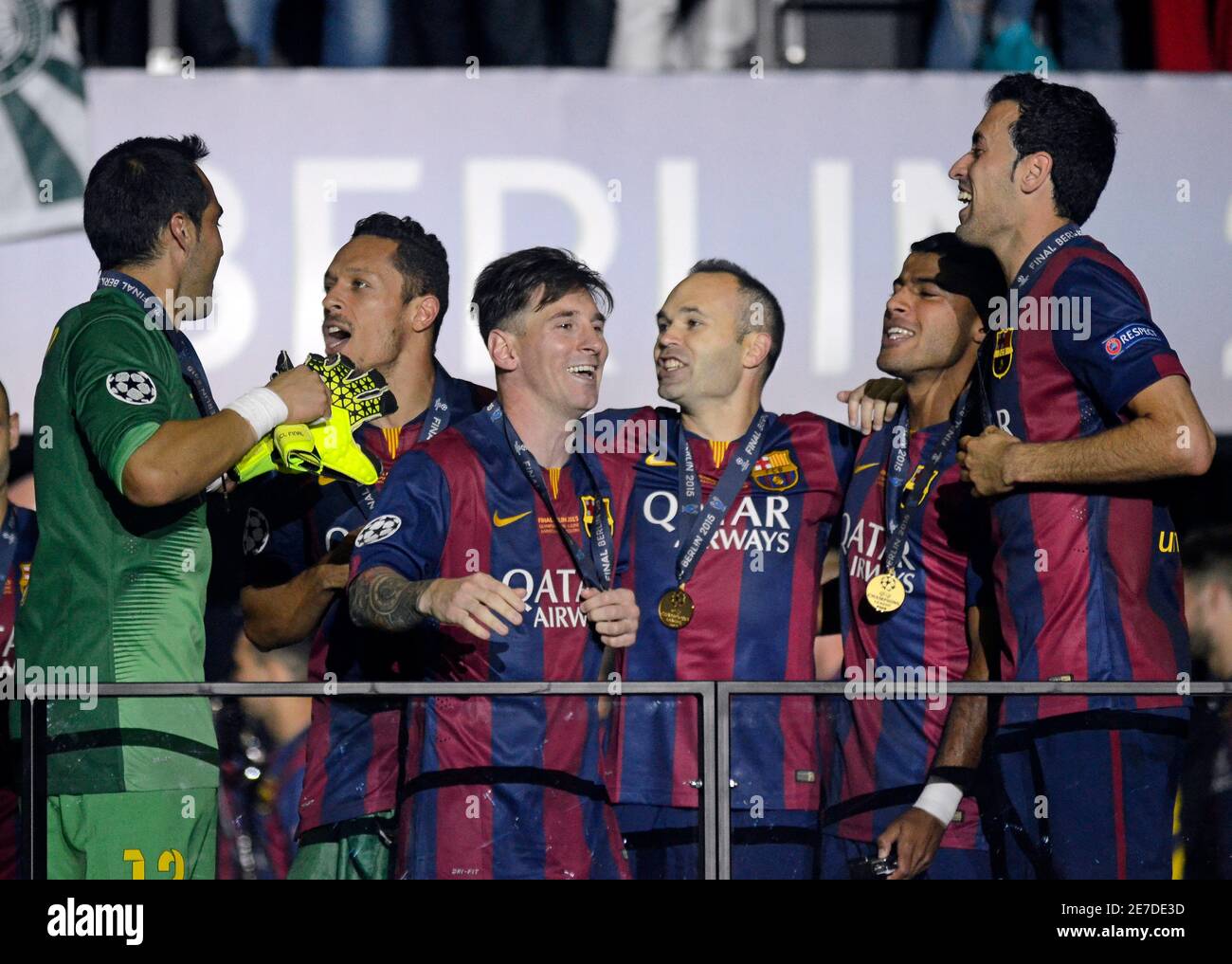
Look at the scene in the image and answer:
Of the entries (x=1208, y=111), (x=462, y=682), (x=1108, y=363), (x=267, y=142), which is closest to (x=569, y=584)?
(x=462, y=682)

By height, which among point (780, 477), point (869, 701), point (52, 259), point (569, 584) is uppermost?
point (52, 259)

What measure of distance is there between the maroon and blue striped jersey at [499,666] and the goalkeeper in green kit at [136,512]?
304mm

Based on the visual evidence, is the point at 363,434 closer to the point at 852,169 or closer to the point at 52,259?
the point at 52,259

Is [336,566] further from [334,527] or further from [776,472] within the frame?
[776,472]

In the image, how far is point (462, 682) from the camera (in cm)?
332

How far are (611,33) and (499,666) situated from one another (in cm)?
261

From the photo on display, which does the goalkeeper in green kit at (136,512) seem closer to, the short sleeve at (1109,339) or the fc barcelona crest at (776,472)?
the fc barcelona crest at (776,472)

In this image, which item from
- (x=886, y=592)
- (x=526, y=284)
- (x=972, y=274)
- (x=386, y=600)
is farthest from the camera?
(x=972, y=274)

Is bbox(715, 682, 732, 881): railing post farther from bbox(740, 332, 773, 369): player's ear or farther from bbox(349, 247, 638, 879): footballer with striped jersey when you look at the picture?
bbox(740, 332, 773, 369): player's ear

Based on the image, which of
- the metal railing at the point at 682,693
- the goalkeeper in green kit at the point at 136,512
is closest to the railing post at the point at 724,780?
the metal railing at the point at 682,693

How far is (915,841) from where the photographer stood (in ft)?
11.1

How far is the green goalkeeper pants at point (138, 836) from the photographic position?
11.1 ft

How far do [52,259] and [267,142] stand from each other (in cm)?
77

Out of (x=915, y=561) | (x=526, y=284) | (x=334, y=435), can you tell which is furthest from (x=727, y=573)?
(x=334, y=435)
